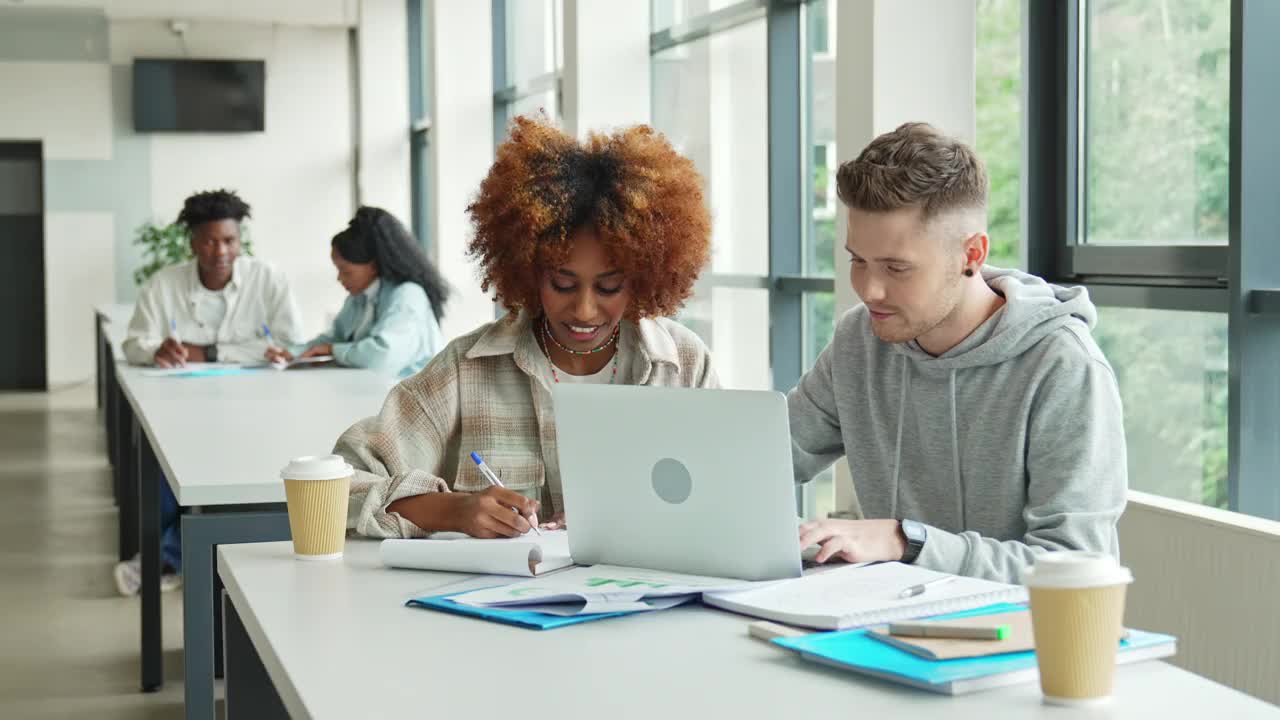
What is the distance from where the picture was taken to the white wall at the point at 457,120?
7.49m

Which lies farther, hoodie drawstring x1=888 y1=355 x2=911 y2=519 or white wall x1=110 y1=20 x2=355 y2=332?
white wall x1=110 y1=20 x2=355 y2=332

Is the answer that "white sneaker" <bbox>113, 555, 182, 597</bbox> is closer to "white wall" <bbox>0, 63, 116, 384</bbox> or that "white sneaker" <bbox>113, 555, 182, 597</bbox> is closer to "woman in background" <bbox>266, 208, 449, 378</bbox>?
"woman in background" <bbox>266, 208, 449, 378</bbox>

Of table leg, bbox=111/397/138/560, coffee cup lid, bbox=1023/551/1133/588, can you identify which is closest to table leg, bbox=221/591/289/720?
coffee cup lid, bbox=1023/551/1133/588

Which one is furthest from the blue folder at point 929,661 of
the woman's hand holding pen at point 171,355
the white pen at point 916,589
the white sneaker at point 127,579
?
the white sneaker at point 127,579

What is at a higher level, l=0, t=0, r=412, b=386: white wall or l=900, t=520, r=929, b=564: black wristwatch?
l=0, t=0, r=412, b=386: white wall

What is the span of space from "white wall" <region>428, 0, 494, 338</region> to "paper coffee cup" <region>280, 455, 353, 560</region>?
5813 mm

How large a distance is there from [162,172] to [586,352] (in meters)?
9.26

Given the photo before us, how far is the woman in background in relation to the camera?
4.46 metres

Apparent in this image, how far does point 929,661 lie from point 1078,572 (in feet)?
0.56

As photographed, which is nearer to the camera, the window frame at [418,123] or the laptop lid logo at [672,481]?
the laptop lid logo at [672,481]

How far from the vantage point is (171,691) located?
3430mm

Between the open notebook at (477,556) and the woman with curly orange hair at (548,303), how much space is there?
29cm

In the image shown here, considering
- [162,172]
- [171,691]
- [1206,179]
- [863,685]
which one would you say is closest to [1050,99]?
[1206,179]

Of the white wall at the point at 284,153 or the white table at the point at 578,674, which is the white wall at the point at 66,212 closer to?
the white wall at the point at 284,153
